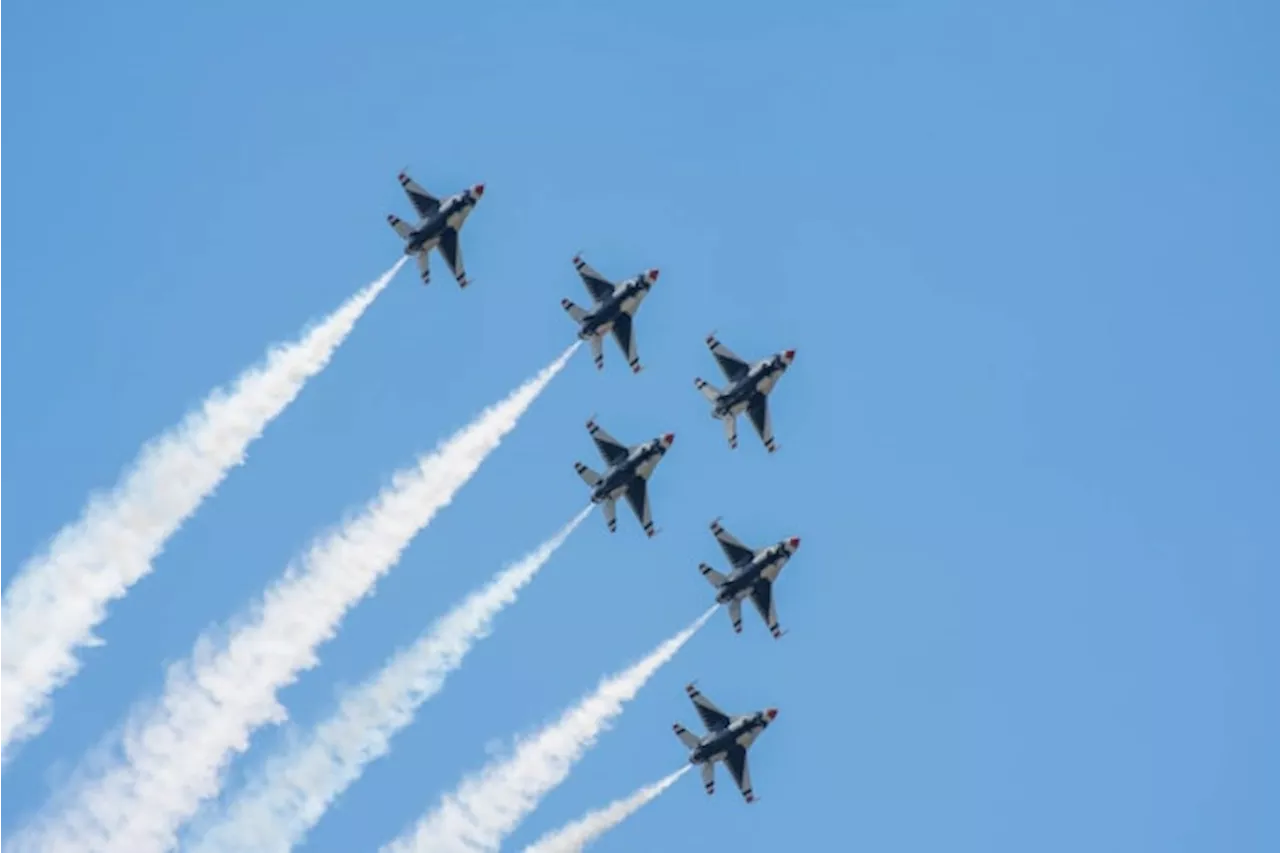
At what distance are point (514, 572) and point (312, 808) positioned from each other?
13.3m

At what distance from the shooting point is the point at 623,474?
88188mm

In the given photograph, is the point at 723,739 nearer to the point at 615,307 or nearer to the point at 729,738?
the point at 729,738

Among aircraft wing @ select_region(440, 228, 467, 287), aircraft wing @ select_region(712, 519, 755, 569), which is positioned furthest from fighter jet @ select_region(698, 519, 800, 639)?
aircraft wing @ select_region(440, 228, 467, 287)

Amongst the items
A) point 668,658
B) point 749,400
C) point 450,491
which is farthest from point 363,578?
point 749,400

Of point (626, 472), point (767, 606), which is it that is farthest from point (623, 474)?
point (767, 606)

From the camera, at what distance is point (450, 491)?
86.9 metres

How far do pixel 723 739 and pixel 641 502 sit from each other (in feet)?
36.4

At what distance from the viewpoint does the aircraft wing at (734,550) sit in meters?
89.6

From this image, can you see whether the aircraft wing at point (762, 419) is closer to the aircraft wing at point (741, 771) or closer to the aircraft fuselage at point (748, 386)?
the aircraft fuselage at point (748, 386)

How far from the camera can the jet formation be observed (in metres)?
86.8

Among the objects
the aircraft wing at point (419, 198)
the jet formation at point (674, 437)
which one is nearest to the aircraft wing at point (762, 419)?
the jet formation at point (674, 437)

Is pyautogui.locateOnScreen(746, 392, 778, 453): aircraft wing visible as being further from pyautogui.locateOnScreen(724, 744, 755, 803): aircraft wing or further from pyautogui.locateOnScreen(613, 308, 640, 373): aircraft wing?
pyautogui.locateOnScreen(724, 744, 755, 803): aircraft wing

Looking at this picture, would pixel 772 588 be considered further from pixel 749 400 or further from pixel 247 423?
pixel 247 423

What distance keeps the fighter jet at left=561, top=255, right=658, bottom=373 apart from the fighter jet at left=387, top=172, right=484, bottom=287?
5234 millimetres
